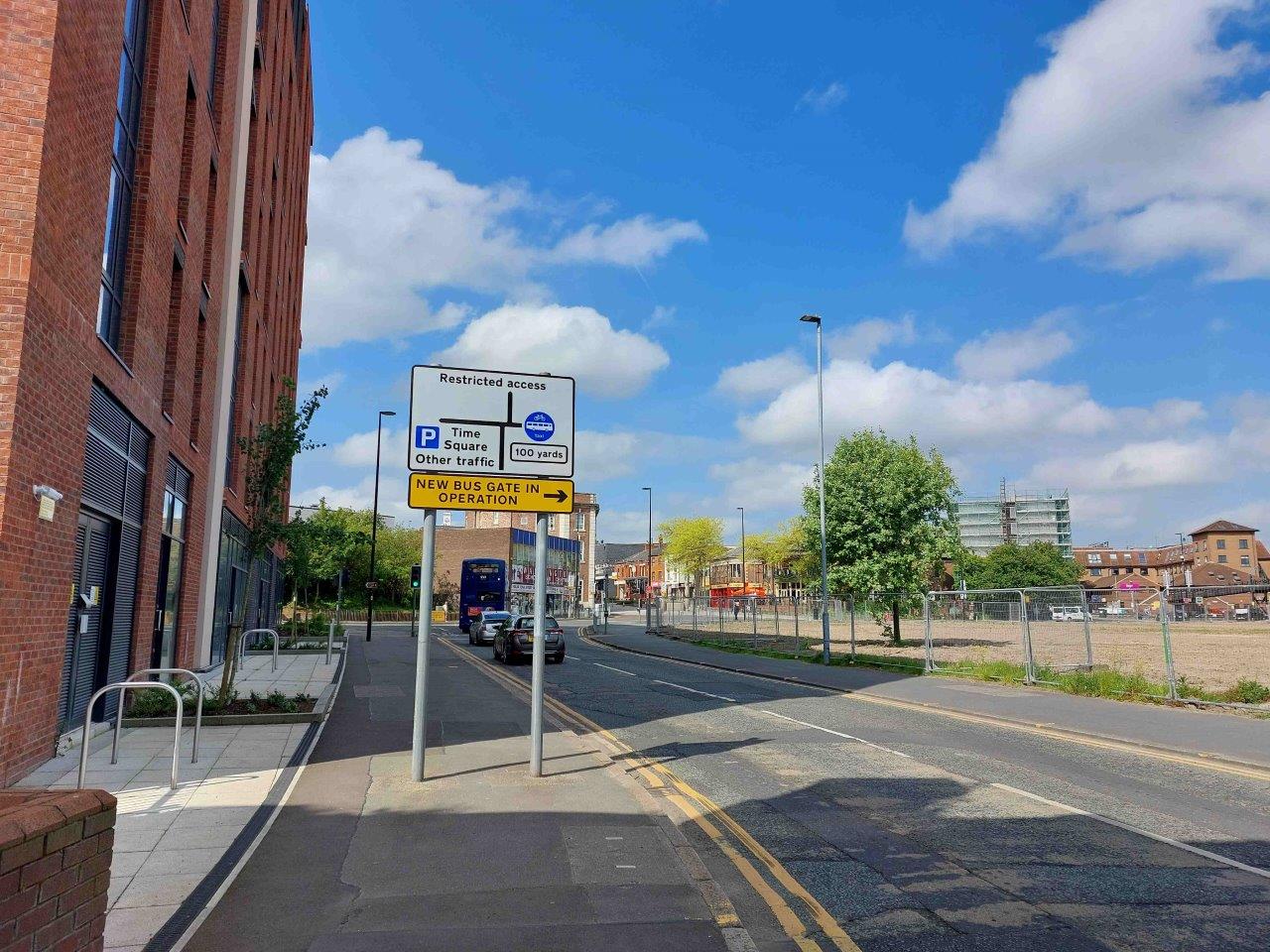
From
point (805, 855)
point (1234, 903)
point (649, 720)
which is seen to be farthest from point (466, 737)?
point (1234, 903)

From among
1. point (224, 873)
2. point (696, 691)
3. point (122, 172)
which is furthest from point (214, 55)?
point (224, 873)

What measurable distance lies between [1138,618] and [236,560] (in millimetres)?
24222

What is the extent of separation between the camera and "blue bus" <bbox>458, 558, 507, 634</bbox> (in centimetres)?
5244

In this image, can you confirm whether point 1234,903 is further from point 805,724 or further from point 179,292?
point 179,292

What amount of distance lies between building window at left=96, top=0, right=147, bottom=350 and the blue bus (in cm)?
4004

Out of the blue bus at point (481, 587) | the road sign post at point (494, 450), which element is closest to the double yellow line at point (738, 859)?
the road sign post at point (494, 450)

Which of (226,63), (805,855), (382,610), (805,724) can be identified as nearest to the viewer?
(805,855)

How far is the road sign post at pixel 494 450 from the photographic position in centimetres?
995

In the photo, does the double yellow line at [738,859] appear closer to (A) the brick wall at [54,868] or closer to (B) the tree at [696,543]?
(A) the brick wall at [54,868]

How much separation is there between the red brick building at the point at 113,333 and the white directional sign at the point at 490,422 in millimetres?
3757

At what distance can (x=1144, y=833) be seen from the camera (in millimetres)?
7668

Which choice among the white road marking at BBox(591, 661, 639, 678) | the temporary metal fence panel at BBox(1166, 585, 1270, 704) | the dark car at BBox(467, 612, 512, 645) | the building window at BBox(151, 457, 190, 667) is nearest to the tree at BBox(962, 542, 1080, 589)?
the dark car at BBox(467, 612, 512, 645)

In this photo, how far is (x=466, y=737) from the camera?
1245 centimetres

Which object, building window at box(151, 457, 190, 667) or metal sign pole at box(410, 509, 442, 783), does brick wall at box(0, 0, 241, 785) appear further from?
metal sign pole at box(410, 509, 442, 783)
